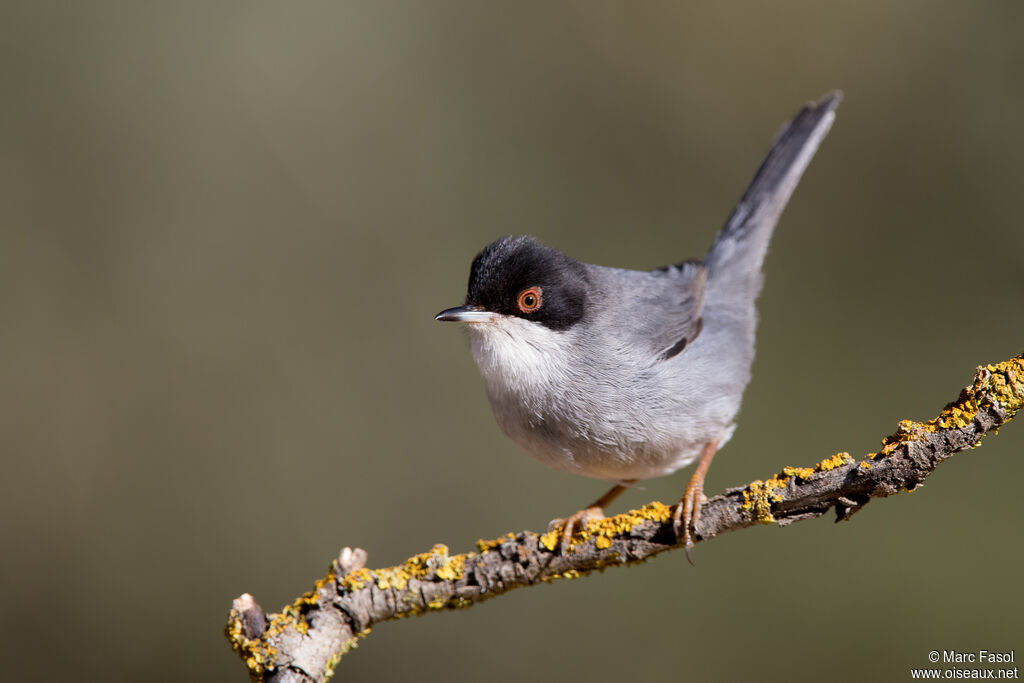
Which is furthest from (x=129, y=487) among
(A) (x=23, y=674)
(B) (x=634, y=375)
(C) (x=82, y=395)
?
(B) (x=634, y=375)

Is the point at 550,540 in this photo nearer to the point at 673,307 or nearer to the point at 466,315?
the point at 466,315

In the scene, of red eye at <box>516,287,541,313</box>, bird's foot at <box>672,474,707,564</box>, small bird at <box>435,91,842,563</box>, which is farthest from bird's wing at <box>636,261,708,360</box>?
bird's foot at <box>672,474,707,564</box>

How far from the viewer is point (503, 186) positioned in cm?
705

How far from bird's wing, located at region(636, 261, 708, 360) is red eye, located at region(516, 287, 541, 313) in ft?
1.76

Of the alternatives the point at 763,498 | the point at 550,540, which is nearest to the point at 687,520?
the point at 763,498

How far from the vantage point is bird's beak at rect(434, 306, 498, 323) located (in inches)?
139

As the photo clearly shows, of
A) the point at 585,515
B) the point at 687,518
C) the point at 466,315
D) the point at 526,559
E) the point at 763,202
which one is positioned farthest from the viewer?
the point at 763,202

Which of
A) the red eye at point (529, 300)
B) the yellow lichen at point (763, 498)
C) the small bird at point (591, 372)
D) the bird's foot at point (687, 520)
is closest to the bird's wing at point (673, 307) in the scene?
the small bird at point (591, 372)

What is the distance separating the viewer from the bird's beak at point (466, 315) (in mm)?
3520

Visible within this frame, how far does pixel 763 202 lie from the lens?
5008 millimetres

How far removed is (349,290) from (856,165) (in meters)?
4.04

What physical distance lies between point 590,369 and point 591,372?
0.05 feet

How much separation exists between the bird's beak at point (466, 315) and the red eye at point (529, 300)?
0.12 meters

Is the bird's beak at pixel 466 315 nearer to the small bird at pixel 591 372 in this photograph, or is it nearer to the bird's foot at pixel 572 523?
the small bird at pixel 591 372
